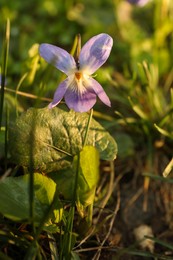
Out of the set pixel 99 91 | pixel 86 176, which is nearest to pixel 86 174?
pixel 86 176

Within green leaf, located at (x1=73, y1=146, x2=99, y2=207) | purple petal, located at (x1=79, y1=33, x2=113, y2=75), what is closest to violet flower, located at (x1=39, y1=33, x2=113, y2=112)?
purple petal, located at (x1=79, y1=33, x2=113, y2=75)

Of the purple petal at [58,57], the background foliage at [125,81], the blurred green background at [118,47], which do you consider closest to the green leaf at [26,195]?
the background foliage at [125,81]

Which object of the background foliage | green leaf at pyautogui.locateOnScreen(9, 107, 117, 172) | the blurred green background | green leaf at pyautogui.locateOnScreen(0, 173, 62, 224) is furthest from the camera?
the blurred green background

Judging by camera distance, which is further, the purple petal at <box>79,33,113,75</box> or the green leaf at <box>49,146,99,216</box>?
the purple petal at <box>79,33,113,75</box>

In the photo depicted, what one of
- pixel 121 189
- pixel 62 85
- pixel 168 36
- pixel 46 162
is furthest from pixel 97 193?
pixel 168 36

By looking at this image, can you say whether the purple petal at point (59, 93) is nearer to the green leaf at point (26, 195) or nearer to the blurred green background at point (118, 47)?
the green leaf at point (26, 195)

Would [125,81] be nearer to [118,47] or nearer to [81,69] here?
[118,47]

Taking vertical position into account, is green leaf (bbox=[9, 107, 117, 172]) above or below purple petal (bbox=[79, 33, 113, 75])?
below

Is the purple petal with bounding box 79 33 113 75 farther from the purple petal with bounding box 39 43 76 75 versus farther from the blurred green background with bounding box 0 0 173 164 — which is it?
the blurred green background with bounding box 0 0 173 164
